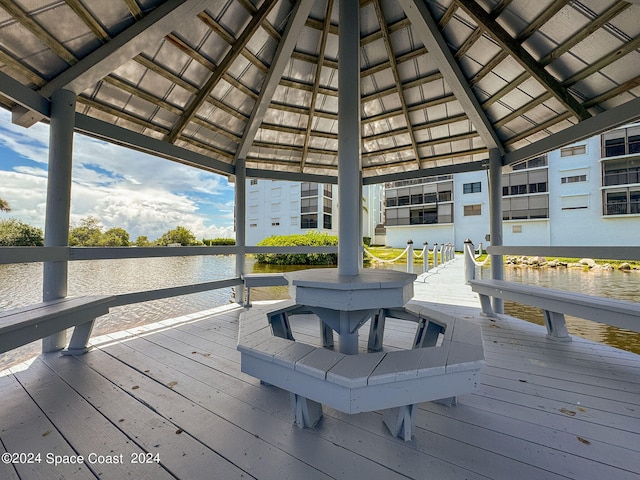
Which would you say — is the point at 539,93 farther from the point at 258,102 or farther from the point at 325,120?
the point at 258,102

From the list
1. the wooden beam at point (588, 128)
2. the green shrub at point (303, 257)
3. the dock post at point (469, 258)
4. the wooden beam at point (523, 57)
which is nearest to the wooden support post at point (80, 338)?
the wooden beam at point (523, 57)

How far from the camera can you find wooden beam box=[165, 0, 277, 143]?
3.59m

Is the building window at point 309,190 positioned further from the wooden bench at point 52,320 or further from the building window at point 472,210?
the wooden bench at point 52,320

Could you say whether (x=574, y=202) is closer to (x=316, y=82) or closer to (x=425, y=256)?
(x=425, y=256)

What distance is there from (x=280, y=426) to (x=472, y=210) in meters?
23.2

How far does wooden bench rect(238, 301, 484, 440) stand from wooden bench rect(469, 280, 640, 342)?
1589 mm

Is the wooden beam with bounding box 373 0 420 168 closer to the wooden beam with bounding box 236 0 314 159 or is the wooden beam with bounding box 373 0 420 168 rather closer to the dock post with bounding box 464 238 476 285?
the wooden beam with bounding box 236 0 314 159

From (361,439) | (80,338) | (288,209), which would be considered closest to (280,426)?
(361,439)

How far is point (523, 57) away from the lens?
335cm

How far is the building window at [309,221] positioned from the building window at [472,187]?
1160cm

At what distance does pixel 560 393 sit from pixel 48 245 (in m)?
4.86

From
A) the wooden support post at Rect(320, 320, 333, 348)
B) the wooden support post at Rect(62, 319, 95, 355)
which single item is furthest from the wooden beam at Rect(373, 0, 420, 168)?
the wooden support post at Rect(62, 319, 95, 355)

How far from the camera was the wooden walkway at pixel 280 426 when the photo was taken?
141cm

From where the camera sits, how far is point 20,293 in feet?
15.5
